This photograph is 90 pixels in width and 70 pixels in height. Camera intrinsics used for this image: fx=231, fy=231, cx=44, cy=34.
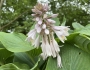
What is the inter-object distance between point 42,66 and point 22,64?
70 millimetres

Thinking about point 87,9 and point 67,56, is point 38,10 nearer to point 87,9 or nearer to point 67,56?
point 67,56

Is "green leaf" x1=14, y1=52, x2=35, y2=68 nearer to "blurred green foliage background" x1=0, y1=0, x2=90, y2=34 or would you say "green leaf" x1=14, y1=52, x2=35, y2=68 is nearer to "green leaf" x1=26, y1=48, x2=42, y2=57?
"green leaf" x1=26, y1=48, x2=42, y2=57

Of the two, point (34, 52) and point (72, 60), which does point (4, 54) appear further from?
point (72, 60)

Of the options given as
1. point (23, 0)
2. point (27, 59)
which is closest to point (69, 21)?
point (23, 0)

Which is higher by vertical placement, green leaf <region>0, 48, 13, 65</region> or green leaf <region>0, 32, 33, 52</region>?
green leaf <region>0, 32, 33, 52</region>

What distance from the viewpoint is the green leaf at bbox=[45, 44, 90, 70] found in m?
0.70

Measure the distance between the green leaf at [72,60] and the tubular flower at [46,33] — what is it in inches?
0.9

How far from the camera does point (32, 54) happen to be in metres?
0.80

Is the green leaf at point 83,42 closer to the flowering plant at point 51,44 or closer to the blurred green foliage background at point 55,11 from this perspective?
the flowering plant at point 51,44

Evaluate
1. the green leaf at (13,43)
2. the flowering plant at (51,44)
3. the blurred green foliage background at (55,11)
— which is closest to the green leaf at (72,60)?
the flowering plant at (51,44)

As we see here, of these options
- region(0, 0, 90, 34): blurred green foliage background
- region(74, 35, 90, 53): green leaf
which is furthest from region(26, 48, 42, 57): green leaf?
region(0, 0, 90, 34): blurred green foliage background

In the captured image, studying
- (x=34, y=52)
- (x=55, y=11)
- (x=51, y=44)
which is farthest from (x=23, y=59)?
(x=55, y=11)

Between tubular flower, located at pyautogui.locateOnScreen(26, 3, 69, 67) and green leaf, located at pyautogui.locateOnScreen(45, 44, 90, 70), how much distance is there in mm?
22

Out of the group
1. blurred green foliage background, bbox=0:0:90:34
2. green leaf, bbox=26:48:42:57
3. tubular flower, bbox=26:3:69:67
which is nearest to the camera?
tubular flower, bbox=26:3:69:67
